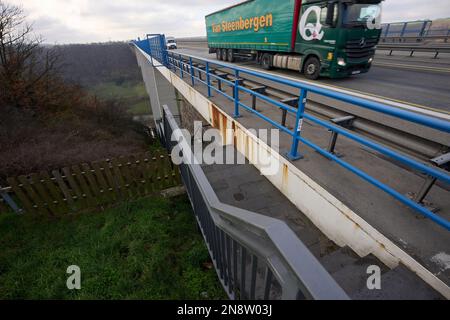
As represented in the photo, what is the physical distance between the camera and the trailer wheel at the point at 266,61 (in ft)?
36.6

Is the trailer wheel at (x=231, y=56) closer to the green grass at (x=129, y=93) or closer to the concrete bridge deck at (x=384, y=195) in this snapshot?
the concrete bridge deck at (x=384, y=195)

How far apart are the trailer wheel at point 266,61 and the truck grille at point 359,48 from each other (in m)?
4.19

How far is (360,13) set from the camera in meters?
7.27

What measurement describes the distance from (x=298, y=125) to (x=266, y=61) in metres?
9.86

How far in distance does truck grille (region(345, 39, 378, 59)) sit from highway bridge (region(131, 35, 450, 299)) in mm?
3383

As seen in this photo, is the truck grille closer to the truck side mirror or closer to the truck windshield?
the truck windshield

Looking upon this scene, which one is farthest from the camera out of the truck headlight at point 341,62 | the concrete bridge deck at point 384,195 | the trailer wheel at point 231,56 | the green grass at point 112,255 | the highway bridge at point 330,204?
the trailer wheel at point 231,56

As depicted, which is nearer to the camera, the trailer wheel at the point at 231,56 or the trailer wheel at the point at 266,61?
the trailer wheel at the point at 266,61

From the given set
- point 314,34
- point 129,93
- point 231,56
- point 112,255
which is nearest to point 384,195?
point 112,255

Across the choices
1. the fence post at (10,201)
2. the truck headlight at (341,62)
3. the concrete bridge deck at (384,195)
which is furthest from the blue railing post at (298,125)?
the truck headlight at (341,62)

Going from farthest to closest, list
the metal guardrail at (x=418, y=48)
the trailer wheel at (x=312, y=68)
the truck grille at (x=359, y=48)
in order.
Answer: the metal guardrail at (x=418, y=48), the trailer wheel at (x=312, y=68), the truck grille at (x=359, y=48)

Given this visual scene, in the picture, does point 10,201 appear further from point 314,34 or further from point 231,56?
point 231,56

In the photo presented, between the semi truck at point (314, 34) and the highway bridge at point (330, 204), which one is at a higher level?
the semi truck at point (314, 34)

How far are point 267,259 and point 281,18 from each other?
35.8ft
